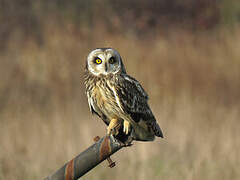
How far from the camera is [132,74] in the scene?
17.5ft

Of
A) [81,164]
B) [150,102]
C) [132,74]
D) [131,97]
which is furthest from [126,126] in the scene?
[132,74]

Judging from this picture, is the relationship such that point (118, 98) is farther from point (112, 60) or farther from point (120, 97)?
point (112, 60)

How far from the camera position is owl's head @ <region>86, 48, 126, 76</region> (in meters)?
1.96

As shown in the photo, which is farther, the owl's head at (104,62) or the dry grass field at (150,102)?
the dry grass field at (150,102)

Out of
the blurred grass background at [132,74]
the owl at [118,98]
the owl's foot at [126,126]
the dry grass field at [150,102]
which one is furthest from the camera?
the blurred grass background at [132,74]

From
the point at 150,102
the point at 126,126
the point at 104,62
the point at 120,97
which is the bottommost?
the point at 150,102

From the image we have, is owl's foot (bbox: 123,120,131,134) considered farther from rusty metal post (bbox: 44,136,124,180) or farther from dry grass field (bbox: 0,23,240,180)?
dry grass field (bbox: 0,23,240,180)

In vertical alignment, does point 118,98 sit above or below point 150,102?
above

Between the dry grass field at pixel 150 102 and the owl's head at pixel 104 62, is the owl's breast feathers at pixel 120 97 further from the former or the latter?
the dry grass field at pixel 150 102

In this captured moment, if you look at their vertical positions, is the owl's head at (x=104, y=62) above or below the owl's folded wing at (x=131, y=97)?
above

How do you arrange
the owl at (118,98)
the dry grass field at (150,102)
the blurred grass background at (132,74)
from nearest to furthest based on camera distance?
1. the owl at (118,98)
2. the dry grass field at (150,102)
3. the blurred grass background at (132,74)

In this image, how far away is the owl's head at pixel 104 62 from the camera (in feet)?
6.43

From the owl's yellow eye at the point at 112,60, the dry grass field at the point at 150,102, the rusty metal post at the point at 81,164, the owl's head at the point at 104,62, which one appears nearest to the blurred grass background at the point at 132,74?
the dry grass field at the point at 150,102

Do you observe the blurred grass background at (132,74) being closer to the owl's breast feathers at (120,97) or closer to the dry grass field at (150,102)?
the dry grass field at (150,102)
